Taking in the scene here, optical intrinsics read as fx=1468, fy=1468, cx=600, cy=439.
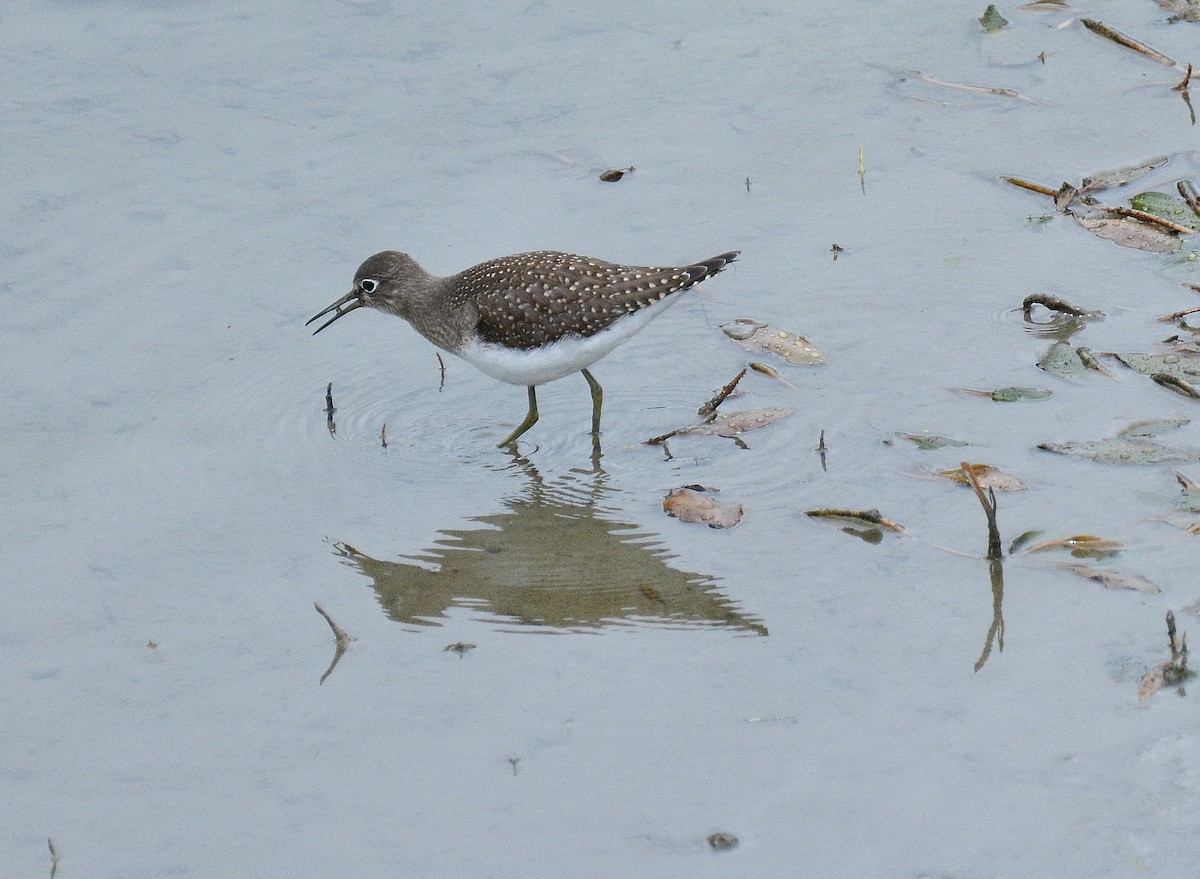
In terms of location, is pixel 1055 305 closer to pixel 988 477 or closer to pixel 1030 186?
pixel 1030 186

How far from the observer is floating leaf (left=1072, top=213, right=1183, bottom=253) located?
8195 millimetres

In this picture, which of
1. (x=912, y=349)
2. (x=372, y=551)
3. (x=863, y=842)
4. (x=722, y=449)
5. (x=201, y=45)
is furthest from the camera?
(x=201, y=45)

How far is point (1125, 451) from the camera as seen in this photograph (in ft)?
21.4

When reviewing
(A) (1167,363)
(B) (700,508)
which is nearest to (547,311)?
(B) (700,508)

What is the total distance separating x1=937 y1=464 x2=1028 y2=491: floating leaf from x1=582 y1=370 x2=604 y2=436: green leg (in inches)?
71.7

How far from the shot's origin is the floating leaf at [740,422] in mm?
7188

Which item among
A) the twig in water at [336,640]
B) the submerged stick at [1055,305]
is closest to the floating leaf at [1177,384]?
the submerged stick at [1055,305]

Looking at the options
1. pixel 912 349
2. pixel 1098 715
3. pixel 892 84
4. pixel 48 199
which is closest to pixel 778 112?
pixel 892 84

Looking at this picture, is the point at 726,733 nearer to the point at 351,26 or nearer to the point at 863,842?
the point at 863,842

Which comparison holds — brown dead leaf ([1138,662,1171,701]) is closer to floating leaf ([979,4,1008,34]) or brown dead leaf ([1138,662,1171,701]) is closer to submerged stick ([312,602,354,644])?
submerged stick ([312,602,354,644])

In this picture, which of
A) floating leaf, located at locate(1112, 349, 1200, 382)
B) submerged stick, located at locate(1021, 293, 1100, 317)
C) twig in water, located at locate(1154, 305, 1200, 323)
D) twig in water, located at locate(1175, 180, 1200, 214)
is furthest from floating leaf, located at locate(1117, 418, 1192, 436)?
twig in water, located at locate(1175, 180, 1200, 214)

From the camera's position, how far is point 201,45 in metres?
10.9

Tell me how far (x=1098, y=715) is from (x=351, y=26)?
8175mm

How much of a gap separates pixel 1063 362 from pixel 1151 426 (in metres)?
0.74
